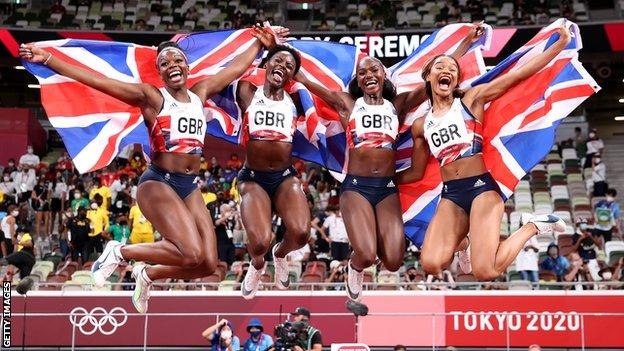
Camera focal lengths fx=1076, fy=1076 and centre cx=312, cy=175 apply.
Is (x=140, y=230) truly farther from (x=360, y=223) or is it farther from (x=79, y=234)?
(x=360, y=223)

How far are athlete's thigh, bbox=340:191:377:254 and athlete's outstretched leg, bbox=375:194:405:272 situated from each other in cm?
8

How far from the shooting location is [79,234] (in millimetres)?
20141

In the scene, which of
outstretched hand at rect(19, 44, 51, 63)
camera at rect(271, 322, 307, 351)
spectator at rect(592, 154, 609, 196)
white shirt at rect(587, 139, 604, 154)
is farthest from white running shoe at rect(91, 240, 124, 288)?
white shirt at rect(587, 139, 604, 154)

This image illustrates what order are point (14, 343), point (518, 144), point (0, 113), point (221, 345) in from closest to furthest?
point (518, 144) < point (221, 345) < point (14, 343) < point (0, 113)

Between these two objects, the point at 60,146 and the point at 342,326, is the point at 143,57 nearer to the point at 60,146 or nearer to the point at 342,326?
the point at 342,326

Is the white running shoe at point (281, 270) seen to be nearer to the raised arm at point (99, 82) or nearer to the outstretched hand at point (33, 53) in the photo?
the raised arm at point (99, 82)

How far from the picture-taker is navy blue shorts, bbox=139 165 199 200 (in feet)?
35.0

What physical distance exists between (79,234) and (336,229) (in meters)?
4.83

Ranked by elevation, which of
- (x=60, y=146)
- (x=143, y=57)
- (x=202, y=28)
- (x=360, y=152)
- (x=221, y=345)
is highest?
(x=202, y=28)

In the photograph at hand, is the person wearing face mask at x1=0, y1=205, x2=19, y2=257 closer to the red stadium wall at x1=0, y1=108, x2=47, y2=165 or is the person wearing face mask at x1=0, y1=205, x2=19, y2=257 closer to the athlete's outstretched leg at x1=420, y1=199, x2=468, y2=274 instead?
the red stadium wall at x1=0, y1=108, x2=47, y2=165

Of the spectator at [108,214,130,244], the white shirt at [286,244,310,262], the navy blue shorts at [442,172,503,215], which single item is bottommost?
the navy blue shorts at [442,172,503,215]

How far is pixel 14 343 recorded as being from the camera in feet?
60.0

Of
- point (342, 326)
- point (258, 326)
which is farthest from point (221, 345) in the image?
point (342, 326)

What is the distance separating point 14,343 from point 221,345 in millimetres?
4977
